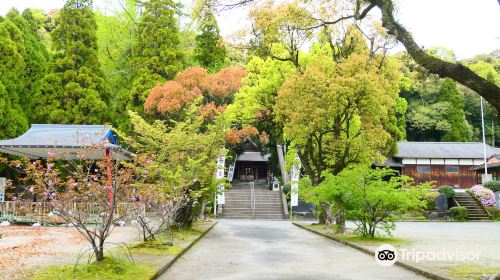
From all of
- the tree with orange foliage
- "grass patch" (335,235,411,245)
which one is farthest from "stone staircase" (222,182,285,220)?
"grass patch" (335,235,411,245)

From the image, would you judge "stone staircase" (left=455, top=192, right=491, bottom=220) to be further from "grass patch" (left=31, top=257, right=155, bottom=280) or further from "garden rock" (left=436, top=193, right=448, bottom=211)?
"grass patch" (left=31, top=257, right=155, bottom=280)

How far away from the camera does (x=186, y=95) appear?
2705 centimetres

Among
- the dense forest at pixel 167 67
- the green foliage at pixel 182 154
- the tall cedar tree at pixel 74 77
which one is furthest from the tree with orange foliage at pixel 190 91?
the green foliage at pixel 182 154

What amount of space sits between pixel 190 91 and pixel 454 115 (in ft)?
108

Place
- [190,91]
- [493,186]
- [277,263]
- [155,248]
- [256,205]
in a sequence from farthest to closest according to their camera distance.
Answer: [493,186] → [256,205] → [190,91] → [155,248] → [277,263]

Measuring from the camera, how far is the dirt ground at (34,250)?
25.1 ft

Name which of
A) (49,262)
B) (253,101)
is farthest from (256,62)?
(49,262)

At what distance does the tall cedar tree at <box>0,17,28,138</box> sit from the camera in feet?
83.9

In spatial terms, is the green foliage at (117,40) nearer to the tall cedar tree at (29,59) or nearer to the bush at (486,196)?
the tall cedar tree at (29,59)

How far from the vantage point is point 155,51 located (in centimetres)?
3241

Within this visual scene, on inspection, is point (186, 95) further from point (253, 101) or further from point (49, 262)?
point (49, 262)

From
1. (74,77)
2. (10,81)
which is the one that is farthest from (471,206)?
(10,81)

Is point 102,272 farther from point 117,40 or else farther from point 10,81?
point 117,40

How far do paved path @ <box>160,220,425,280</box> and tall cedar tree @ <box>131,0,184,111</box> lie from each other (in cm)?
1994
